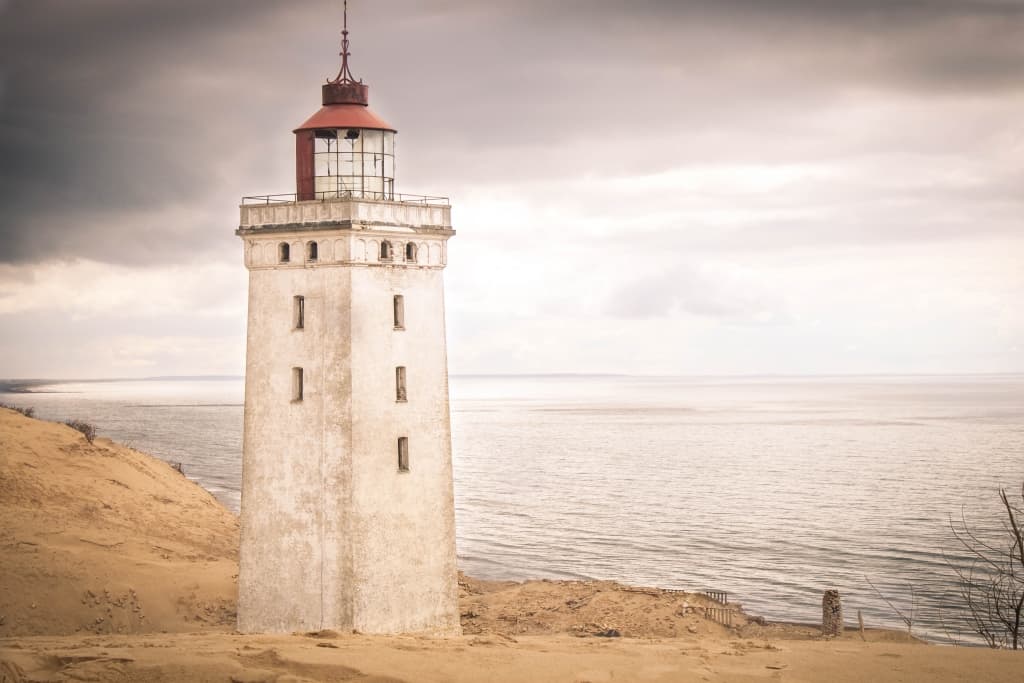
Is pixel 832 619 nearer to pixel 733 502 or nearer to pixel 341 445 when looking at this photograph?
pixel 341 445

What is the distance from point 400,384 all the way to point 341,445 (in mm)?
1865

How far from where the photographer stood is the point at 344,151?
78.7ft

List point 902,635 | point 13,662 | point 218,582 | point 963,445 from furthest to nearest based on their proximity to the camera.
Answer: point 963,445 < point 902,635 < point 218,582 < point 13,662

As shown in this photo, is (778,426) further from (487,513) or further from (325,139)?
(325,139)

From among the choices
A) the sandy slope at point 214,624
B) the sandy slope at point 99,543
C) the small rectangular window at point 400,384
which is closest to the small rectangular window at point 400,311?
the small rectangular window at point 400,384

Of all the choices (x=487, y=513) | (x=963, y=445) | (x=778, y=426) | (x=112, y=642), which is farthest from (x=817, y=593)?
(x=778, y=426)

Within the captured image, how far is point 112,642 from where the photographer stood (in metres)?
16.7

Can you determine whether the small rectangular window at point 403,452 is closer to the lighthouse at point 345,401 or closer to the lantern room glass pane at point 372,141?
the lighthouse at point 345,401

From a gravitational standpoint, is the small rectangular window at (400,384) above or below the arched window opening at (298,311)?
below

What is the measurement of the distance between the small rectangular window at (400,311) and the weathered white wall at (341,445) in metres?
0.13

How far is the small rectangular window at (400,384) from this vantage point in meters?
23.3

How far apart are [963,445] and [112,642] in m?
104

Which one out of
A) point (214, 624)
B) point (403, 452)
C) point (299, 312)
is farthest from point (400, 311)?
point (214, 624)

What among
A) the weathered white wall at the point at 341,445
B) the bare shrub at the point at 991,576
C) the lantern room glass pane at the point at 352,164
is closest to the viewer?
the weathered white wall at the point at 341,445
